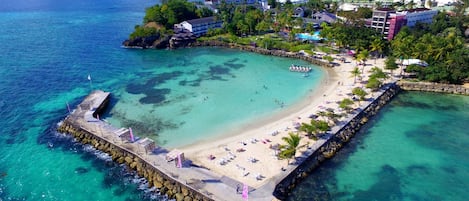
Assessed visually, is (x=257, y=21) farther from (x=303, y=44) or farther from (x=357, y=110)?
(x=357, y=110)

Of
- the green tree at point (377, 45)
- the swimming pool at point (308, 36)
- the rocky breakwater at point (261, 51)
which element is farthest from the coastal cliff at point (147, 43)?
the green tree at point (377, 45)

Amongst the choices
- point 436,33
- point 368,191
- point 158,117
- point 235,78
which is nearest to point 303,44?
point 235,78

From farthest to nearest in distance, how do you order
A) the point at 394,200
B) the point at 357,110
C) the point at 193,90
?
the point at 193,90
the point at 357,110
the point at 394,200

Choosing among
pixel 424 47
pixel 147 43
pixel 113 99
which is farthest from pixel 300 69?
pixel 147 43

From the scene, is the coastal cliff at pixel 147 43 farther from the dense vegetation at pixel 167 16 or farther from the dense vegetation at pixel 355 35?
the dense vegetation at pixel 167 16

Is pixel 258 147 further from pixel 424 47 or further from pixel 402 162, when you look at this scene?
pixel 424 47

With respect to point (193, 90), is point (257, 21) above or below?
above
